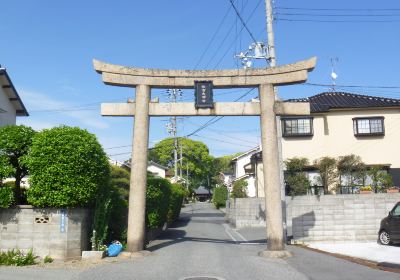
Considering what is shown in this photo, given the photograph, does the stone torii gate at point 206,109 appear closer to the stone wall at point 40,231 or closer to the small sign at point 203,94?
the small sign at point 203,94

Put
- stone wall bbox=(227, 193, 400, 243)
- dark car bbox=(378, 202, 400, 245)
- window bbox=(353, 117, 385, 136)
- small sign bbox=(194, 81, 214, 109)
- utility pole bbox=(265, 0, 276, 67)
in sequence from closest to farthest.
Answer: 1. small sign bbox=(194, 81, 214, 109)
2. dark car bbox=(378, 202, 400, 245)
3. stone wall bbox=(227, 193, 400, 243)
4. utility pole bbox=(265, 0, 276, 67)
5. window bbox=(353, 117, 385, 136)

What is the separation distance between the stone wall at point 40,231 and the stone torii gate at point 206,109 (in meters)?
1.95

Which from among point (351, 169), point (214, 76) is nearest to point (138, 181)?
point (214, 76)

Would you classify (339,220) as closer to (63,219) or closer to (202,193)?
(63,219)

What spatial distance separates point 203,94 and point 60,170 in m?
5.22

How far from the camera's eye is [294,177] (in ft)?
73.7

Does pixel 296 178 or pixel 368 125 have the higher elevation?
pixel 368 125

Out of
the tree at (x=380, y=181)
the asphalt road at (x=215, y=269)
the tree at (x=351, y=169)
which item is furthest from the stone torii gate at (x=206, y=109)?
the tree at (x=351, y=169)

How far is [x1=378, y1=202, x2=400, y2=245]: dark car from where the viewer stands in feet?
47.0

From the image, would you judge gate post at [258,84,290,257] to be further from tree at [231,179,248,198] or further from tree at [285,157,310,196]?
tree at [231,179,248,198]

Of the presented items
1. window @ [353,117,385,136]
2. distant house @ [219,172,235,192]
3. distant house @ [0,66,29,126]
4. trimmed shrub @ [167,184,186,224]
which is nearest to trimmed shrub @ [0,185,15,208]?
trimmed shrub @ [167,184,186,224]

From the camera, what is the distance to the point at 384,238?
588 inches

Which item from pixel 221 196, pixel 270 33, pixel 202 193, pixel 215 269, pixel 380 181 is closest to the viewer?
pixel 215 269

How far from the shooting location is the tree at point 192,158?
230 ft
